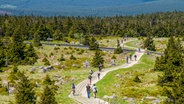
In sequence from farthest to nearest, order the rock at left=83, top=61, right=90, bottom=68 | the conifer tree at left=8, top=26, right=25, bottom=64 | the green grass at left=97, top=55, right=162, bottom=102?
the conifer tree at left=8, top=26, right=25, bottom=64
the rock at left=83, top=61, right=90, bottom=68
the green grass at left=97, top=55, right=162, bottom=102

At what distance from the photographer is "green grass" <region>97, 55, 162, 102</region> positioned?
191 feet

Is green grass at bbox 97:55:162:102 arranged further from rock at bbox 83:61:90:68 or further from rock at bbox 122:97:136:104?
rock at bbox 83:61:90:68

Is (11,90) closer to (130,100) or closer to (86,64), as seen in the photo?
(130,100)

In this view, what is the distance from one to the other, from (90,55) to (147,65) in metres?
30.1

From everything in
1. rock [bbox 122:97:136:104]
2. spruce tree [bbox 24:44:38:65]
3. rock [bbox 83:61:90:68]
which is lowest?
rock [bbox 83:61:90:68]

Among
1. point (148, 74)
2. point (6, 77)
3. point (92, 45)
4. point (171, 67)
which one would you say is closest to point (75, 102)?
point (171, 67)

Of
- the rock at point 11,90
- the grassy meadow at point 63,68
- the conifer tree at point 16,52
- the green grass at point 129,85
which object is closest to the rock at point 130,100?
the green grass at point 129,85

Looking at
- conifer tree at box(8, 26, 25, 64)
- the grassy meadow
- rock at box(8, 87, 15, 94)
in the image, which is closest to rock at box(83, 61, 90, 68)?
the grassy meadow

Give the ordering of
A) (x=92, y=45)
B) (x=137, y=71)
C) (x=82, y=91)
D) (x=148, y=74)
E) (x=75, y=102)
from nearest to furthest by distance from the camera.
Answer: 1. (x=75, y=102)
2. (x=82, y=91)
3. (x=148, y=74)
4. (x=137, y=71)
5. (x=92, y=45)

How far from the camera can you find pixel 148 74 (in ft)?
255

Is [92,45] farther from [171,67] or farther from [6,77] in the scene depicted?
[171,67]

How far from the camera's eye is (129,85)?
214 ft

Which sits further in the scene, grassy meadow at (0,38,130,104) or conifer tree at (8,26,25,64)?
conifer tree at (8,26,25,64)

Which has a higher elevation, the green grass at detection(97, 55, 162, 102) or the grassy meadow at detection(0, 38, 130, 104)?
the green grass at detection(97, 55, 162, 102)
